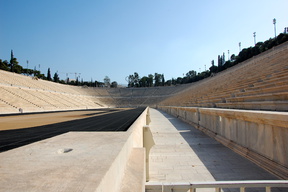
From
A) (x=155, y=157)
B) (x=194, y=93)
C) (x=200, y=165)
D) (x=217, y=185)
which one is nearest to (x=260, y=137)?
(x=200, y=165)

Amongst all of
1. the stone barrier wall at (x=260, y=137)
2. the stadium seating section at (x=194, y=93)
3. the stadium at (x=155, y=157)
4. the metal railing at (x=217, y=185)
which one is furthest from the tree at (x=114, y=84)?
the metal railing at (x=217, y=185)

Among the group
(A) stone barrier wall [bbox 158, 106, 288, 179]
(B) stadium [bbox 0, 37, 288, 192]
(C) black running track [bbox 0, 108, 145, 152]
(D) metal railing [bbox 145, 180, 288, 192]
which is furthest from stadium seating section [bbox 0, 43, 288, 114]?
(C) black running track [bbox 0, 108, 145, 152]

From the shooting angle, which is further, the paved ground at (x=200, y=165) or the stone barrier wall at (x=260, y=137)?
the paved ground at (x=200, y=165)

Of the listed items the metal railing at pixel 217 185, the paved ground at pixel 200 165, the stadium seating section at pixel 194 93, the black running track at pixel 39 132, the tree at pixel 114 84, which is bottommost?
the paved ground at pixel 200 165

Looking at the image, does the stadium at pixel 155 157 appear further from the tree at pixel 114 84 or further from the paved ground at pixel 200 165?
the tree at pixel 114 84

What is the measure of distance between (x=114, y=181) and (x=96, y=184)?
41 cm

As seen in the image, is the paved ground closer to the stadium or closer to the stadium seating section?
the stadium

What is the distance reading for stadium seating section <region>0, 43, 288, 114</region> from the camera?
8.34 meters

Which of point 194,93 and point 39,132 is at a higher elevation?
point 194,93

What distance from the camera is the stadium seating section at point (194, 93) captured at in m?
8.34

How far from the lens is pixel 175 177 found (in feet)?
12.9

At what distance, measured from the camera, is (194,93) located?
1156 inches

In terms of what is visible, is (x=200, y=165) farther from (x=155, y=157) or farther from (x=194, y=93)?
(x=194, y=93)

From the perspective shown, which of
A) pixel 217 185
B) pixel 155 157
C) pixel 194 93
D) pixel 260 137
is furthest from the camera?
pixel 194 93
